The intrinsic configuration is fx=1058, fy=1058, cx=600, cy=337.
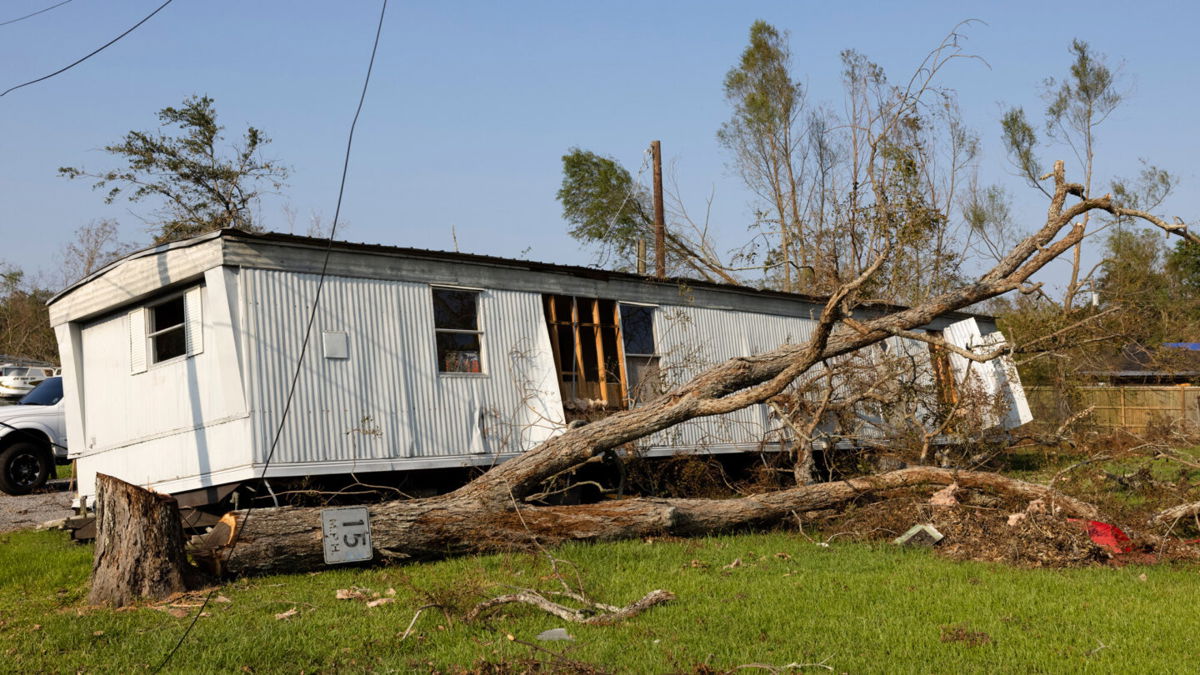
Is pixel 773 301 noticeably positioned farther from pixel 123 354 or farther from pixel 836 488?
pixel 123 354

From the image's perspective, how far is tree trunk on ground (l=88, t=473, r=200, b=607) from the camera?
310 inches

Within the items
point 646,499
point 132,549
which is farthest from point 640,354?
point 132,549

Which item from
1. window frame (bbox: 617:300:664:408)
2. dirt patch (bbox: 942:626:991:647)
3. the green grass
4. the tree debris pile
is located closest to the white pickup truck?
the green grass

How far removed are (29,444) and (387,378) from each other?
8245 millimetres

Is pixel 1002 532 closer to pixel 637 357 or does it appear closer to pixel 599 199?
pixel 637 357

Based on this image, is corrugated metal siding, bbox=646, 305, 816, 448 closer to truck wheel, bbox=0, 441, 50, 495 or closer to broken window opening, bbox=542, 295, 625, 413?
broken window opening, bbox=542, 295, 625, 413

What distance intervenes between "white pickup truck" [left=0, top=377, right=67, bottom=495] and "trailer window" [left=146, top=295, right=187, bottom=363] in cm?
543

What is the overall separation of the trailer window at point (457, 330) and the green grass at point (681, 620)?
12.0 ft

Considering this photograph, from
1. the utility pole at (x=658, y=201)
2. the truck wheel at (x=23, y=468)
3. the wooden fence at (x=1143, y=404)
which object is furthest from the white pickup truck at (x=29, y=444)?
the wooden fence at (x=1143, y=404)

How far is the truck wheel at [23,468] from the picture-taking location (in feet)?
53.4

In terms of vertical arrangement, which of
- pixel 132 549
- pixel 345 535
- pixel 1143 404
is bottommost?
pixel 1143 404

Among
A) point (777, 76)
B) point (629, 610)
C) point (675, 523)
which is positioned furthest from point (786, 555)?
point (777, 76)

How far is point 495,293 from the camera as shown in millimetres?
13172

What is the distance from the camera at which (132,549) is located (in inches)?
313
